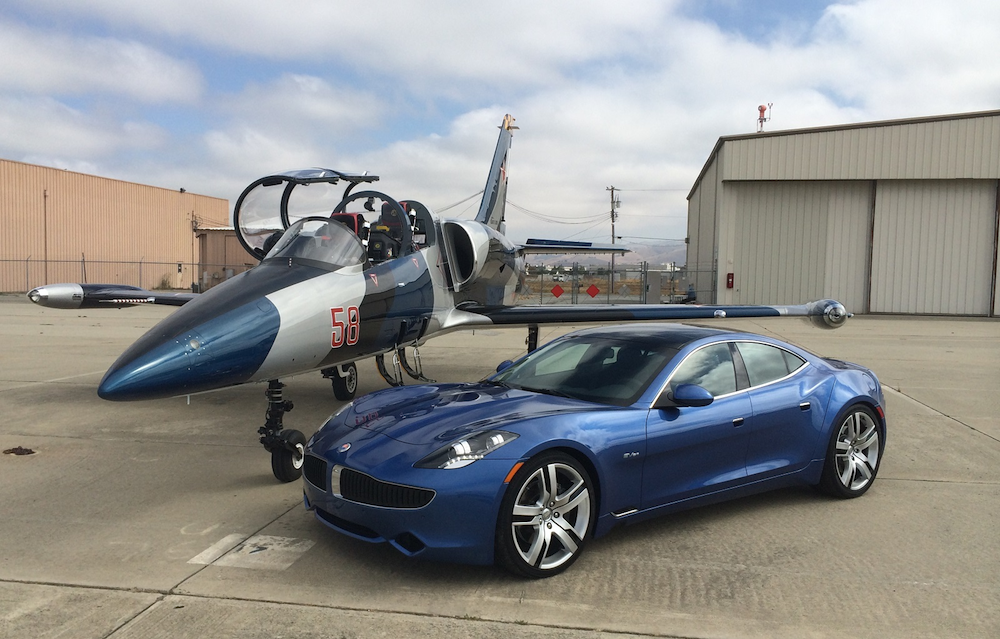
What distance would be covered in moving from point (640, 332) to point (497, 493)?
2.22 meters

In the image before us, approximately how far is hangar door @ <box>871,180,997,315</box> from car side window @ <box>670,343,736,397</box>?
28485 millimetres

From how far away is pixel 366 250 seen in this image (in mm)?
8070

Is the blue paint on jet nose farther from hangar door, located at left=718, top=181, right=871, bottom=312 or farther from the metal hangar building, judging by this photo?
hangar door, located at left=718, top=181, right=871, bottom=312

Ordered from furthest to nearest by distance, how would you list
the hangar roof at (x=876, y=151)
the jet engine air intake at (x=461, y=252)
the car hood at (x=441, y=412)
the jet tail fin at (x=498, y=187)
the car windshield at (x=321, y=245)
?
1. the hangar roof at (x=876, y=151)
2. the jet tail fin at (x=498, y=187)
3. the jet engine air intake at (x=461, y=252)
4. the car windshield at (x=321, y=245)
5. the car hood at (x=441, y=412)

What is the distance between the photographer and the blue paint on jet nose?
5.13 metres

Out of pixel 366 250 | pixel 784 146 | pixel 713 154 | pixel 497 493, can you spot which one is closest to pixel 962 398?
pixel 366 250

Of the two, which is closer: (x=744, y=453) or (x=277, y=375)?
(x=744, y=453)

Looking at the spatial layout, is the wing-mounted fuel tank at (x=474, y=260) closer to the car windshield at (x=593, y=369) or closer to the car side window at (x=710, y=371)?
the car windshield at (x=593, y=369)

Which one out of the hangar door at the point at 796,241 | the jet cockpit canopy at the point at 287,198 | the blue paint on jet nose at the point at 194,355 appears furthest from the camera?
the hangar door at the point at 796,241

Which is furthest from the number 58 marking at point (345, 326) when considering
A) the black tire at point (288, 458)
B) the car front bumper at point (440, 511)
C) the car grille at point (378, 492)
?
the car front bumper at point (440, 511)

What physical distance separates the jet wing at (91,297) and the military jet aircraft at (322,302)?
2 centimetres

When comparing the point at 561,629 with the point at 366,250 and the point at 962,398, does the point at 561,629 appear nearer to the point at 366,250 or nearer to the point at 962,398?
the point at 366,250

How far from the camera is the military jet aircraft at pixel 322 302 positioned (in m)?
5.56

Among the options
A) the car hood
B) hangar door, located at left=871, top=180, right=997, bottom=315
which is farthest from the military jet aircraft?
hangar door, located at left=871, top=180, right=997, bottom=315
